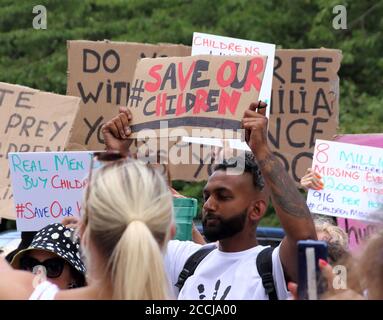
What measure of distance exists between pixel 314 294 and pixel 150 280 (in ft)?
1.34

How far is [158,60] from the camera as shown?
16.1 feet

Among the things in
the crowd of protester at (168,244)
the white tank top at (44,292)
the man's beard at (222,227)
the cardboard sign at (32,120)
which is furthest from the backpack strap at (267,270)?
the cardboard sign at (32,120)

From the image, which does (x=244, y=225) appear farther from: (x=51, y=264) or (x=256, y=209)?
(x=51, y=264)

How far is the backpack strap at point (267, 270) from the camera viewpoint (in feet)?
12.5

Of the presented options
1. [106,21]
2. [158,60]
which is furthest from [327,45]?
[158,60]

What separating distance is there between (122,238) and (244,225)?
1507 millimetres

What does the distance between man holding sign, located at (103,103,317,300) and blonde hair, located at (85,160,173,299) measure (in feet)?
3.36

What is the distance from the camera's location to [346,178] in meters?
6.08

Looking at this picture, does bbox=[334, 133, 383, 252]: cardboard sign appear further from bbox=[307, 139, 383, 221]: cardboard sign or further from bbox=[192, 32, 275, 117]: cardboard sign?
bbox=[192, 32, 275, 117]: cardboard sign

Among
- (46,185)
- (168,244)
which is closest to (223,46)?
(46,185)

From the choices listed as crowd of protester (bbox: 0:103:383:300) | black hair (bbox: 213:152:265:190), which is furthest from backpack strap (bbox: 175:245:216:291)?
black hair (bbox: 213:152:265:190)

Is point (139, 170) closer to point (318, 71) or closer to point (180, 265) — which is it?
point (180, 265)

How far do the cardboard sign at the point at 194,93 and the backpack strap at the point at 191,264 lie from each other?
554mm

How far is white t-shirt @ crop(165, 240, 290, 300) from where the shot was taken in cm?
383
